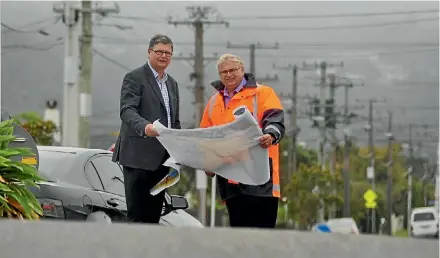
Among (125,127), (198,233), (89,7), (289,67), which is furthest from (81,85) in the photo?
(289,67)

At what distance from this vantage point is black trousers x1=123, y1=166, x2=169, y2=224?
7.48m

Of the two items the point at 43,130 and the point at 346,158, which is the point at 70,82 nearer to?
the point at 43,130

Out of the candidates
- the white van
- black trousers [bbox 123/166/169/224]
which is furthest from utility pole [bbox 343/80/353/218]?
black trousers [bbox 123/166/169/224]

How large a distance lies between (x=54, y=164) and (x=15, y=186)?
353cm

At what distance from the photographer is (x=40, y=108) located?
2226 inches

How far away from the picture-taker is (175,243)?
12.8ft

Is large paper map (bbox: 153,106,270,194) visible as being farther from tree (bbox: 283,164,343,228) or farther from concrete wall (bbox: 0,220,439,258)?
tree (bbox: 283,164,343,228)

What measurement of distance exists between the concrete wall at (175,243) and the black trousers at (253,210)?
10.9 ft

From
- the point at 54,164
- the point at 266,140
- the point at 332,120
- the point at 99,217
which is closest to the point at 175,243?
the point at 266,140

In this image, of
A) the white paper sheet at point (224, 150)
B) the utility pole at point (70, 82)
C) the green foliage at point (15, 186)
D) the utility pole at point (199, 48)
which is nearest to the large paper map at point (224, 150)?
the white paper sheet at point (224, 150)

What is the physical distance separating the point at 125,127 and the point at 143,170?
29 cm

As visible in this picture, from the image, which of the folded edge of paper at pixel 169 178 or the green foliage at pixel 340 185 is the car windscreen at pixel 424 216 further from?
the folded edge of paper at pixel 169 178

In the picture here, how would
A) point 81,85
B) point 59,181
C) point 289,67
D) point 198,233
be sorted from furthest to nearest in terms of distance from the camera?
point 289,67
point 81,85
point 59,181
point 198,233

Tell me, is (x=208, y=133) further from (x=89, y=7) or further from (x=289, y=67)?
(x=289, y=67)
